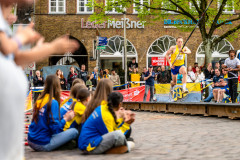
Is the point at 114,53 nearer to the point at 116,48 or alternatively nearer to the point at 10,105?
the point at 116,48

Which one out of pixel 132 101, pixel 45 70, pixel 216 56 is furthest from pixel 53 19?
pixel 132 101

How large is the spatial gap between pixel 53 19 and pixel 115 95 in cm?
3245

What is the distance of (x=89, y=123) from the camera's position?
6.85 metres

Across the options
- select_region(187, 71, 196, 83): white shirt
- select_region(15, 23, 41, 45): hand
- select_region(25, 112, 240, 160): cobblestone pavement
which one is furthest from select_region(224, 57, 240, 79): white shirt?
select_region(15, 23, 41, 45): hand

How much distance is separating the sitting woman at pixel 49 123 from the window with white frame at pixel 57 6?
105 ft

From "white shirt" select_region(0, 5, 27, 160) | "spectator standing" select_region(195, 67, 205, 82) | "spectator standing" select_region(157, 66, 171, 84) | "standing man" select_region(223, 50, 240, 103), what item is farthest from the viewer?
"spectator standing" select_region(157, 66, 171, 84)

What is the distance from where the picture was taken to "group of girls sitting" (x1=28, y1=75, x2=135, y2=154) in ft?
22.3

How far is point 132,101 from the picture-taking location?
21.3 metres

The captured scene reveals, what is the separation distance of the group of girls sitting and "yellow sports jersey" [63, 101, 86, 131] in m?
0.10

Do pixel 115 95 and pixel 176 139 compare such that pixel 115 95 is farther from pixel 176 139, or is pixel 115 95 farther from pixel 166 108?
pixel 166 108

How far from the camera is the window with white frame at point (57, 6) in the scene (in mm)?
38344

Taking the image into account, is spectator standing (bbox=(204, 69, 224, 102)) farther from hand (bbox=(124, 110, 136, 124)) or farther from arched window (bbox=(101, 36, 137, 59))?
arched window (bbox=(101, 36, 137, 59))

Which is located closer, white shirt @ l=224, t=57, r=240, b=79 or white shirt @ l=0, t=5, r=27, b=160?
white shirt @ l=0, t=5, r=27, b=160

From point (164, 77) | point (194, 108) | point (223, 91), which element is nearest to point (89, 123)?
point (194, 108)
